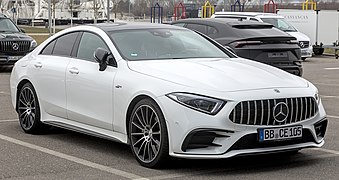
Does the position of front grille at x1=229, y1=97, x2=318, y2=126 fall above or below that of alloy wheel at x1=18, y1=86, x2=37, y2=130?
above

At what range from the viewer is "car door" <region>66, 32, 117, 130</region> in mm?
7891

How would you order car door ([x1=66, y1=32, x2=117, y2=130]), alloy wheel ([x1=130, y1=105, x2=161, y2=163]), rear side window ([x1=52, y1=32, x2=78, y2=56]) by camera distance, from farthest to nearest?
rear side window ([x1=52, y1=32, x2=78, y2=56]) < car door ([x1=66, y1=32, x2=117, y2=130]) < alloy wheel ([x1=130, y1=105, x2=161, y2=163])

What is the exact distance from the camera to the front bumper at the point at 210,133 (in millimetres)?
6816

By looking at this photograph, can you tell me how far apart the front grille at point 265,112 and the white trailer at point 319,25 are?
25.2m

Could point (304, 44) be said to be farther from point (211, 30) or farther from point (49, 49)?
point (49, 49)

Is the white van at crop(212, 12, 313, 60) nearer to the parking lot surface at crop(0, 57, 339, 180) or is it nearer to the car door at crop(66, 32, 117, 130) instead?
the parking lot surface at crop(0, 57, 339, 180)

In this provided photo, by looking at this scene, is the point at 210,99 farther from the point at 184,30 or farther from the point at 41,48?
the point at 41,48

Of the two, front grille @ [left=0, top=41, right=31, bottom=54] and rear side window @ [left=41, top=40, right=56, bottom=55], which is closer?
rear side window @ [left=41, top=40, right=56, bottom=55]

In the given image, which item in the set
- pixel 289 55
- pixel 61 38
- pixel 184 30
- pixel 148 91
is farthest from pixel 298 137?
pixel 289 55

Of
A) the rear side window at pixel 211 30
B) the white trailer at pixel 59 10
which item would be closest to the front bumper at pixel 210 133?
the rear side window at pixel 211 30

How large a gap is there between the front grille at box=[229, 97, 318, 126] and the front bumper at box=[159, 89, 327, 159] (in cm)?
5

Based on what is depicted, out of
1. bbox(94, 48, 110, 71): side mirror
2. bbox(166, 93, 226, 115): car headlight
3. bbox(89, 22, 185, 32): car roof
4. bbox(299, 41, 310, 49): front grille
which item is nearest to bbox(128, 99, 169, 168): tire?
bbox(166, 93, 226, 115): car headlight

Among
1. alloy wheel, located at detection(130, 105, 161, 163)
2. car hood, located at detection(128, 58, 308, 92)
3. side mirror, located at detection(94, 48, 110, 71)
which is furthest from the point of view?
side mirror, located at detection(94, 48, 110, 71)

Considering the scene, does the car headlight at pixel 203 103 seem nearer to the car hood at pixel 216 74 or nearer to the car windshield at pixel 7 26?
the car hood at pixel 216 74
